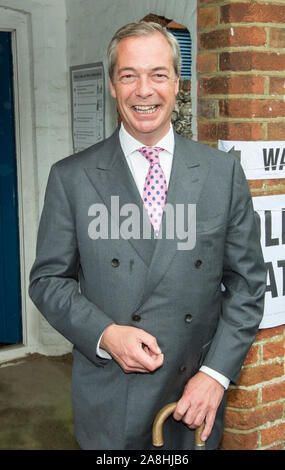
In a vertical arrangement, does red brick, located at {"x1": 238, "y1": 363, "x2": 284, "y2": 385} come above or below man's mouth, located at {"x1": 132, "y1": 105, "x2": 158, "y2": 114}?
below

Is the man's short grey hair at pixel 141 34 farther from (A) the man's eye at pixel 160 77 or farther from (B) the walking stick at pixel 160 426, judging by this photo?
(B) the walking stick at pixel 160 426

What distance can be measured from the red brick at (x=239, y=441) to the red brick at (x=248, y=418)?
0.14ft

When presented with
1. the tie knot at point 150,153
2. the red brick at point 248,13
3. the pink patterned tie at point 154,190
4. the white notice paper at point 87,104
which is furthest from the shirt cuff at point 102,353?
the white notice paper at point 87,104

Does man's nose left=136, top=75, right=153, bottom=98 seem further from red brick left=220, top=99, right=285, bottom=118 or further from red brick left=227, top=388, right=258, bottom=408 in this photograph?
red brick left=227, top=388, right=258, bottom=408

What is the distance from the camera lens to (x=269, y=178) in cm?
295

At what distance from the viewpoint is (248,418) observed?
119 inches

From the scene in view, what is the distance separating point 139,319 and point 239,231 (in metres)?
0.45

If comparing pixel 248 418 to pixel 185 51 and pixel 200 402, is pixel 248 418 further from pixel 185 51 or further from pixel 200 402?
pixel 185 51

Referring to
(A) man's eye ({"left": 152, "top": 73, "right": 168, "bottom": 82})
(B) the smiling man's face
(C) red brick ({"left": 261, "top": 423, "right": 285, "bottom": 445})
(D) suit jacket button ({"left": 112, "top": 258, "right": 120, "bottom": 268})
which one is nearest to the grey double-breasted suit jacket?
(D) suit jacket button ({"left": 112, "top": 258, "right": 120, "bottom": 268})

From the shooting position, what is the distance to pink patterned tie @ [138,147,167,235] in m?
2.06

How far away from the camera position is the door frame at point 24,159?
4586 millimetres

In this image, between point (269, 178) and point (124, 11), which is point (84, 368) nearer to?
point (269, 178)

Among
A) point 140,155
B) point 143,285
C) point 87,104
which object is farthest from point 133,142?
Result: point 87,104

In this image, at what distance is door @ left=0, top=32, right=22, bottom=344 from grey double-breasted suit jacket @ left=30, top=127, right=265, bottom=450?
2.73m
